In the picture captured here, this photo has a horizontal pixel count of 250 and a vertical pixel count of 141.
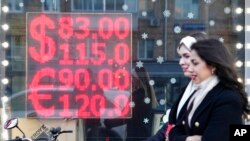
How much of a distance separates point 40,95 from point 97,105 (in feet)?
2.07

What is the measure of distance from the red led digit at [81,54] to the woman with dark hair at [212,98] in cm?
309

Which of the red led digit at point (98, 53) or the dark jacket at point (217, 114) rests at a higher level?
the red led digit at point (98, 53)

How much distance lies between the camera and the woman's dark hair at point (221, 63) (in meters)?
2.65

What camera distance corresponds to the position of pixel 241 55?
19.5 feet

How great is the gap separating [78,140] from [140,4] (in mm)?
1673

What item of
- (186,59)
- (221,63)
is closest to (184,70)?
(186,59)

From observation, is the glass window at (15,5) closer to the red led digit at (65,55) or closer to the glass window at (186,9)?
the red led digit at (65,55)

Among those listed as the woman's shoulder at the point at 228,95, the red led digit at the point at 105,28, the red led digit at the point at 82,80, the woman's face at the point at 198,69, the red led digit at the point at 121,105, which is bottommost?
the red led digit at the point at 121,105

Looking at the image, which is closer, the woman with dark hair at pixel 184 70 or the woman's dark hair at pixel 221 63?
the woman's dark hair at pixel 221 63

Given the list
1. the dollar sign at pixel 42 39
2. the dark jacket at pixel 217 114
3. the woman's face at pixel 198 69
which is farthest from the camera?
the dollar sign at pixel 42 39

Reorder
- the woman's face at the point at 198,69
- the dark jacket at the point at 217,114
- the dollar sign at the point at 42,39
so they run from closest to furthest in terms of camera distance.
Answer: the dark jacket at the point at 217,114, the woman's face at the point at 198,69, the dollar sign at the point at 42,39

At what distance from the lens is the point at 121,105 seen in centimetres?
583

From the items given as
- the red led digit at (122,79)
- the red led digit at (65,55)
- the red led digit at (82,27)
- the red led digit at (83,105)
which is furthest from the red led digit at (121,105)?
the red led digit at (82,27)

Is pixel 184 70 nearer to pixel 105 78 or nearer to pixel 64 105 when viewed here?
pixel 105 78
